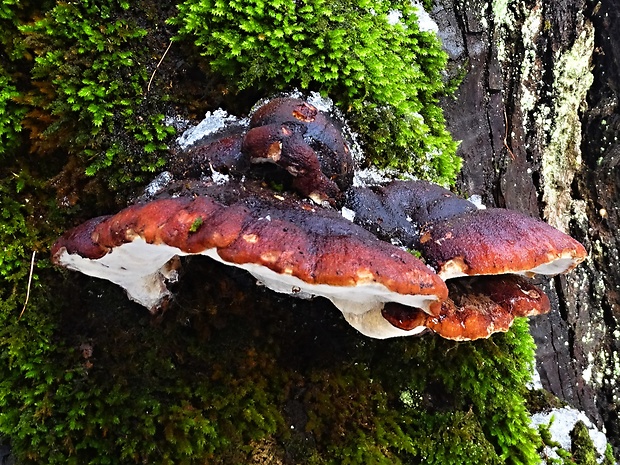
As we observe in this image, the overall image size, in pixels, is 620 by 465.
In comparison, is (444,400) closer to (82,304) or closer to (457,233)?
(457,233)

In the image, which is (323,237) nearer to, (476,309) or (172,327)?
(476,309)

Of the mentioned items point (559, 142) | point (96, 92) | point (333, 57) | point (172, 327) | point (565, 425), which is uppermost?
point (333, 57)

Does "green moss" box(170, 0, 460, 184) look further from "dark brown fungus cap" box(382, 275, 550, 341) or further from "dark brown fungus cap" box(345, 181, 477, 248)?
"dark brown fungus cap" box(382, 275, 550, 341)

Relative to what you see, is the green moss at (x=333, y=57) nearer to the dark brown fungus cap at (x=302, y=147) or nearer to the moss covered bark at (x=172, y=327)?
the moss covered bark at (x=172, y=327)

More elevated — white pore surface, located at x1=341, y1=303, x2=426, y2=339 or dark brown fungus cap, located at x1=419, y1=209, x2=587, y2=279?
dark brown fungus cap, located at x1=419, y1=209, x2=587, y2=279

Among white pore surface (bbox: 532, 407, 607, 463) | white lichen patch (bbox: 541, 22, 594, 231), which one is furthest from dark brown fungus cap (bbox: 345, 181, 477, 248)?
white pore surface (bbox: 532, 407, 607, 463)

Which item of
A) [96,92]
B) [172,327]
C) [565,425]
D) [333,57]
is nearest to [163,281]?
[172,327]
